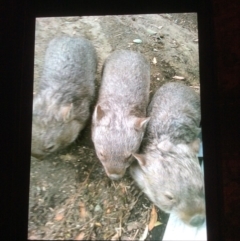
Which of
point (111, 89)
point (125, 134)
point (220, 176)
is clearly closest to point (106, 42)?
point (111, 89)

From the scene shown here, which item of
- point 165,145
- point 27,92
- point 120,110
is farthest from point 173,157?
point 27,92

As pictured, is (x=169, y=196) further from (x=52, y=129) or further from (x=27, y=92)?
(x=27, y=92)

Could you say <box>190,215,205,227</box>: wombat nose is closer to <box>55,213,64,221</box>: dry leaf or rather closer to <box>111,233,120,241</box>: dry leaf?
<box>111,233,120,241</box>: dry leaf

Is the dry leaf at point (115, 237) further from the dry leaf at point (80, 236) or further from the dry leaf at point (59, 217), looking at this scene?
the dry leaf at point (59, 217)

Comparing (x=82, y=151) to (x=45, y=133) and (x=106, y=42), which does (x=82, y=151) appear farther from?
(x=106, y=42)

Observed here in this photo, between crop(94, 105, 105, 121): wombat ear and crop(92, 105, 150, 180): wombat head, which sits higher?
crop(94, 105, 105, 121): wombat ear

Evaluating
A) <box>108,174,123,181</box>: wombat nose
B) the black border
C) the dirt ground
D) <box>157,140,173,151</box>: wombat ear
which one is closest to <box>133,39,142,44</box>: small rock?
the dirt ground
